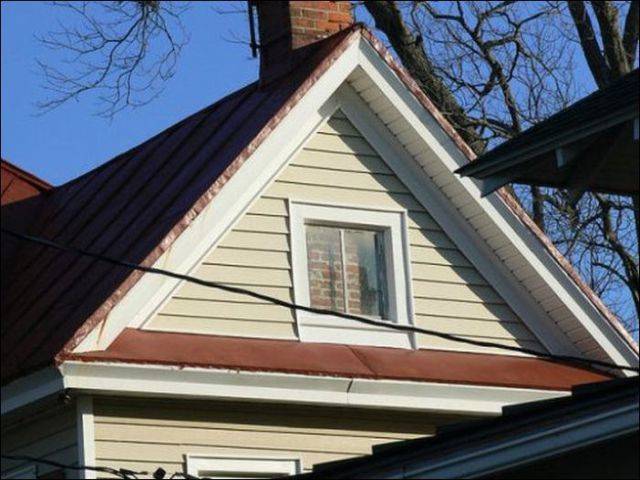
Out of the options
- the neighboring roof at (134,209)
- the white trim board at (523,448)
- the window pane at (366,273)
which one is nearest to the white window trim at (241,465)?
the neighboring roof at (134,209)

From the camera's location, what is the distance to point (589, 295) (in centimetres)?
1850

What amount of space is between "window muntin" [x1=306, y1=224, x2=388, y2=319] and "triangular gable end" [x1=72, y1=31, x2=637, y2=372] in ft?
2.02

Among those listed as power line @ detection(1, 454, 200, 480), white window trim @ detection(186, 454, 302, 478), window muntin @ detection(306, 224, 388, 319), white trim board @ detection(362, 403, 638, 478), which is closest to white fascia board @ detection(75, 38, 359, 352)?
window muntin @ detection(306, 224, 388, 319)

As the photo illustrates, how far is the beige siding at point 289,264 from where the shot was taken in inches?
667

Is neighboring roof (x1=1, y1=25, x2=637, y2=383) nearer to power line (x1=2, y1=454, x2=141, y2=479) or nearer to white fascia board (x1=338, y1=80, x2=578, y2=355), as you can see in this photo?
white fascia board (x1=338, y1=80, x2=578, y2=355)

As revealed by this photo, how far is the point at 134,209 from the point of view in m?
18.1

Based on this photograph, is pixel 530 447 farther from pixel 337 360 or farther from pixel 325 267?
pixel 325 267

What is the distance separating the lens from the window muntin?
58.4 ft

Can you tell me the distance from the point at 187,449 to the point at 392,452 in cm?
537

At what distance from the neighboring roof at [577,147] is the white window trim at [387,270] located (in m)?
4.84

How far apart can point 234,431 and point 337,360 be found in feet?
3.65

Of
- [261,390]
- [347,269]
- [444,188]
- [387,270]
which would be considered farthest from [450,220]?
[261,390]

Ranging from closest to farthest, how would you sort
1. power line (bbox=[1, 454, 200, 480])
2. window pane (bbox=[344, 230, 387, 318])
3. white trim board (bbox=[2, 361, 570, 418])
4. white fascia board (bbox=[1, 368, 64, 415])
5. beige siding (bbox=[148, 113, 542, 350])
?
1. power line (bbox=[1, 454, 200, 480])
2. white fascia board (bbox=[1, 368, 64, 415])
3. white trim board (bbox=[2, 361, 570, 418])
4. beige siding (bbox=[148, 113, 542, 350])
5. window pane (bbox=[344, 230, 387, 318])

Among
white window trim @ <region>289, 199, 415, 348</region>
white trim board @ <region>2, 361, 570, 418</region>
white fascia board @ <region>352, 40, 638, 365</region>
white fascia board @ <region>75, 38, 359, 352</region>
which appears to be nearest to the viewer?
white trim board @ <region>2, 361, 570, 418</region>
